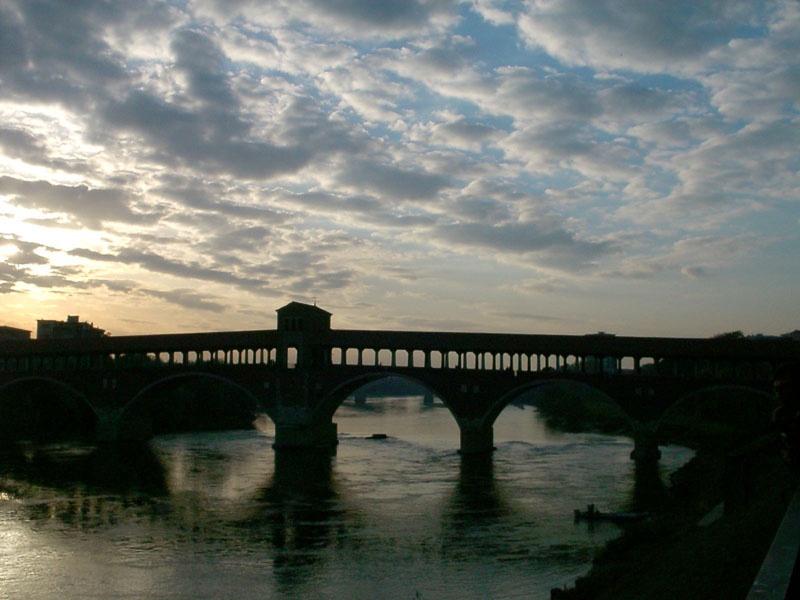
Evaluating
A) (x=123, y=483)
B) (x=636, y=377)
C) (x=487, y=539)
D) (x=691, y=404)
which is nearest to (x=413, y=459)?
(x=636, y=377)

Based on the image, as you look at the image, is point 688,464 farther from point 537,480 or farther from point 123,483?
point 123,483

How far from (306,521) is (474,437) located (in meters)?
20.6

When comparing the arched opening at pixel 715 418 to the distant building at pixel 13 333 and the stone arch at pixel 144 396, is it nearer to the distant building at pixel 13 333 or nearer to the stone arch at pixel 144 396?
the stone arch at pixel 144 396

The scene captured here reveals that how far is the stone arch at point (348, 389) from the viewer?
4721 cm

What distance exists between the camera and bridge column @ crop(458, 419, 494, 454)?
46.2 m

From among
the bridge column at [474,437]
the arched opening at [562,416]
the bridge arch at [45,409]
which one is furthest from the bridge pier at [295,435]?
the bridge arch at [45,409]

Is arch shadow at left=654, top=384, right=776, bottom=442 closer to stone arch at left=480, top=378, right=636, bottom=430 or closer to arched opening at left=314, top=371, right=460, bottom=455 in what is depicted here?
stone arch at left=480, top=378, right=636, bottom=430

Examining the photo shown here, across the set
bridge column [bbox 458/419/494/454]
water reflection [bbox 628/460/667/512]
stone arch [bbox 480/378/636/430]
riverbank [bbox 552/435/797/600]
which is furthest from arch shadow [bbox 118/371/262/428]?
riverbank [bbox 552/435/797/600]

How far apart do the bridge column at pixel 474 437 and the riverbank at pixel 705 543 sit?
666 inches

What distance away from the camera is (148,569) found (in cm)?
2080

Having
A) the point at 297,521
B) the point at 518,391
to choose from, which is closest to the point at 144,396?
the point at 518,391

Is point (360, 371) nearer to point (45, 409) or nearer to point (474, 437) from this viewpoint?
point (474, 437)

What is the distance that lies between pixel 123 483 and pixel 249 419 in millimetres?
41897

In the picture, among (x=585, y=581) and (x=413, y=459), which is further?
(x=413, y=459)
